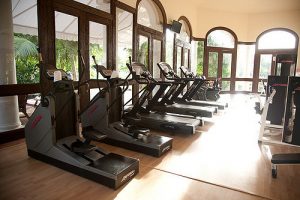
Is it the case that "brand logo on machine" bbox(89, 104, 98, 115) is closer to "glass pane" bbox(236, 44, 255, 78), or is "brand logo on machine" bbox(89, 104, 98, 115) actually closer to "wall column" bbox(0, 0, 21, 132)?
"wall column" bbox(0, 0, 21, 132)

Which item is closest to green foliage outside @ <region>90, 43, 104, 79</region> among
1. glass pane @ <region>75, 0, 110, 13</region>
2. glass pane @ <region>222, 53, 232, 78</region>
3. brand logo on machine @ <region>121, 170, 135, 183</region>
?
glass pane @ <region>75, 0, 110, 13</region>

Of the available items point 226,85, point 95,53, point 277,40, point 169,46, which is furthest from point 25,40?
point 277,40

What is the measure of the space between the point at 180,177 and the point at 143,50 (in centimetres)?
555

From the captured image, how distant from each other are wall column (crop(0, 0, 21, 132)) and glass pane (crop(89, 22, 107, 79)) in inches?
68.1

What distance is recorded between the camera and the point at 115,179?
92.9 inches

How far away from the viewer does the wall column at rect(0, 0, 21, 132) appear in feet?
12.4

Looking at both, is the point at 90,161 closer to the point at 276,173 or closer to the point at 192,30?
the point at 276,173

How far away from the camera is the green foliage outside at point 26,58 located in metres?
4.07

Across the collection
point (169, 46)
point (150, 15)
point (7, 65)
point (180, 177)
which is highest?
point (150, 15)

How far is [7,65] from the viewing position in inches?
152

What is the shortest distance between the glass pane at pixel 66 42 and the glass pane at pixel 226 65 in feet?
31.1

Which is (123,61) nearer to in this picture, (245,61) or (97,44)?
(97,44)

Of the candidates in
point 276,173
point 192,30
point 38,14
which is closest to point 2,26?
point 38,14

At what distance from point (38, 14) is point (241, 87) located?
37.7 feet
